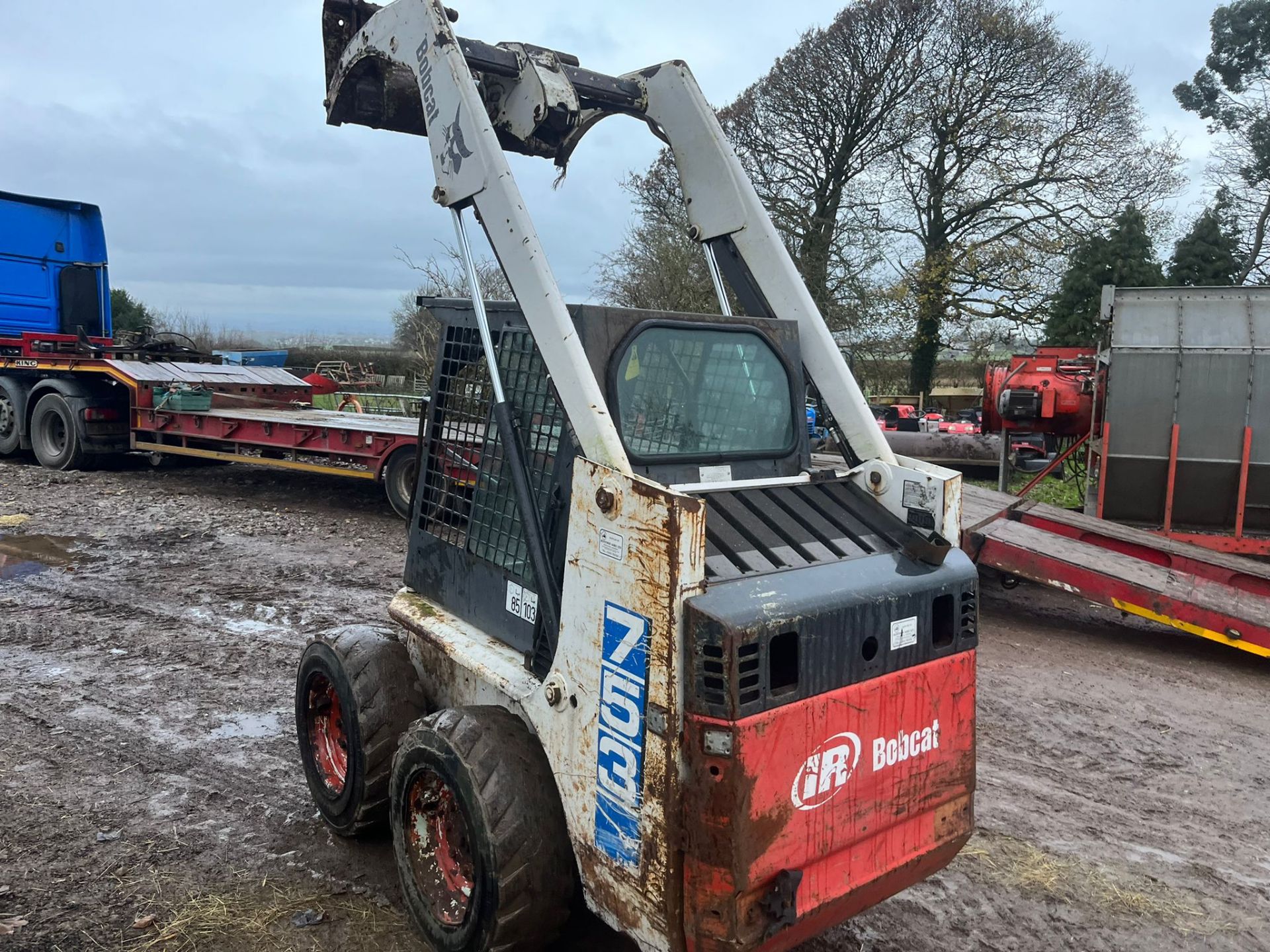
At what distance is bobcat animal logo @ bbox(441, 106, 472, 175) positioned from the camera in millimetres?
2949

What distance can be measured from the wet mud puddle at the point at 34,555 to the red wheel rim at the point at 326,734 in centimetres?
500

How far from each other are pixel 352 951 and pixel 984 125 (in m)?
22.2

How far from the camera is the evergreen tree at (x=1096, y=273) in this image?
2088cm

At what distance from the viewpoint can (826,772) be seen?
7.70ft

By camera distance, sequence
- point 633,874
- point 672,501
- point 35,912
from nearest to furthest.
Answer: point 672,501 < point 633,874 < point 35,912

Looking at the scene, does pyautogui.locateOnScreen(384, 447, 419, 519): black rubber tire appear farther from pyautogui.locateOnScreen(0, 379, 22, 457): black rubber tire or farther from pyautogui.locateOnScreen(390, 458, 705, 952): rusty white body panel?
pyautogui.locateOnScreen(0, 379, 22, 457): black rubber tire

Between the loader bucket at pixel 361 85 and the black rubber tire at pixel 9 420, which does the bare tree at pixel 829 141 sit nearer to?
the black rubber tire at pixel 9 420

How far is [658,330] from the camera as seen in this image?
2.88m

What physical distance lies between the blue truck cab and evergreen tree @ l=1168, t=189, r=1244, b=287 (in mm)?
23565

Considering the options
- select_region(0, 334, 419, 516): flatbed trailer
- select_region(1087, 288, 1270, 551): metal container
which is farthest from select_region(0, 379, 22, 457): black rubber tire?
select_region(1087, 288, 1270, 551): metal container

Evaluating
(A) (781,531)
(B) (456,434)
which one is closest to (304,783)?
(B) (456,434)

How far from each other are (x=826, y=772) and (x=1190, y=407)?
7.24 m

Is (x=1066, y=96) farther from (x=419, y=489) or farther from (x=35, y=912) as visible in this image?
(x=35, y=912)

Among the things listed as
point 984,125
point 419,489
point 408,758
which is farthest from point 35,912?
point 984,125
